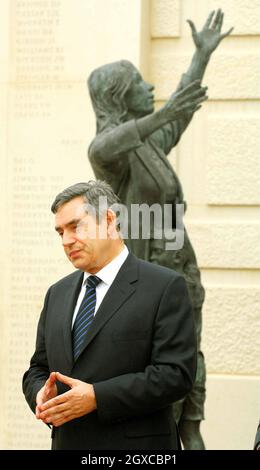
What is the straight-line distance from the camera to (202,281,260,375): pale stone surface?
23.9 feet

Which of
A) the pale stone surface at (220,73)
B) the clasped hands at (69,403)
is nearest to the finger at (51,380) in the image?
the clasped hands at (69,403)

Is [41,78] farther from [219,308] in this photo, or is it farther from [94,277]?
[94,277]

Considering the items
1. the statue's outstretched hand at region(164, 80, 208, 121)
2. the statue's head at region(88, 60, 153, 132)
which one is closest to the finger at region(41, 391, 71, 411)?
the statue's outstretched hand at region(164, 80, 208, 121)

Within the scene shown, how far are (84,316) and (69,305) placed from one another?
3.2 inches

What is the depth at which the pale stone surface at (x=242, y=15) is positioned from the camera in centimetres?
734

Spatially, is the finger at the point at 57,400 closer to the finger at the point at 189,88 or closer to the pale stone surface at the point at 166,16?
the finger at the point at 189,88

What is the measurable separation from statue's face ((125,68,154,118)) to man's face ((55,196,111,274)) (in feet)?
6.89

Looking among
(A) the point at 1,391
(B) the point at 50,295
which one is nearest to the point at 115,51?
(A) the point at 1,391

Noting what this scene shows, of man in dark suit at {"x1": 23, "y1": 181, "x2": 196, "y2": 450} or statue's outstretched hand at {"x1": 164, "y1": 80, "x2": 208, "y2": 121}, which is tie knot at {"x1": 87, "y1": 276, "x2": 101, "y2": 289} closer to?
man in dark suit at {"x1": 23, "y1": 181, "x2": 196, "y2": 450}

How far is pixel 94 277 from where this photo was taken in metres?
3.60

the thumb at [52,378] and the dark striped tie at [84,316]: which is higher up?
the dark striped tie at [84,316]

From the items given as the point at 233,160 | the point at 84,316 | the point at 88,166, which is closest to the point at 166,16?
the point at 233,160

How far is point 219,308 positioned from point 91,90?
2.09 meters

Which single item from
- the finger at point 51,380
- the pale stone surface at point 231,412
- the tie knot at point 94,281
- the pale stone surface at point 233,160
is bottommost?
the pale stone surface at point 231,412
